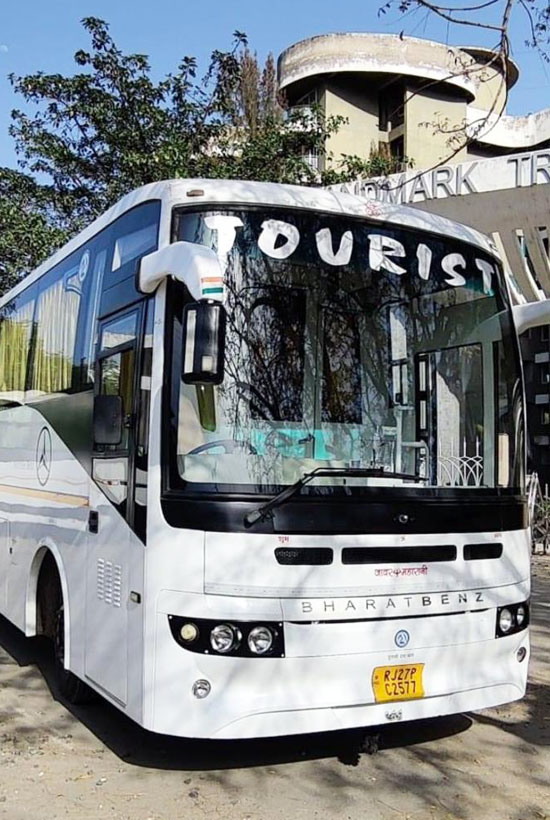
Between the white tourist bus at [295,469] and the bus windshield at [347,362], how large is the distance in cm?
1

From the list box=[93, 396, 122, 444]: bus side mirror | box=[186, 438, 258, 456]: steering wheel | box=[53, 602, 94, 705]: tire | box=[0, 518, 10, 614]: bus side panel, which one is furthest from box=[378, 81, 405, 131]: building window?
box=[186, 438, 258, 456]: steering wheel

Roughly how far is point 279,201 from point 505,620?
103 inches

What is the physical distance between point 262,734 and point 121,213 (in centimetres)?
309

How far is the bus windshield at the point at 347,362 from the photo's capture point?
14.4 ft

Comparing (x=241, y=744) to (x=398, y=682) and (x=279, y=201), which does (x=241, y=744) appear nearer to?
(x=398, y=682)

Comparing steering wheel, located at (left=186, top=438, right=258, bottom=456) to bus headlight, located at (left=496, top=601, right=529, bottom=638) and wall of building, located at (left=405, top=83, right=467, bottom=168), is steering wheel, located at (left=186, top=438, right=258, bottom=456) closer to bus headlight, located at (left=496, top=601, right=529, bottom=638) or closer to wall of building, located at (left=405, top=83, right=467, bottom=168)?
bus headlight, located at (left=496, top=601, right=529, bottom=638)

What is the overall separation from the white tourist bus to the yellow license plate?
11mm

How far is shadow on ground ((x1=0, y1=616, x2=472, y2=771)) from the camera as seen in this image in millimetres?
4957

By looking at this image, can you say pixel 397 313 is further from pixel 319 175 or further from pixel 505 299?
pixel 319 175

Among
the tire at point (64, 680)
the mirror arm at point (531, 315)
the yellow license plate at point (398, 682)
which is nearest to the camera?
the yellow license plate at point (398, 682)

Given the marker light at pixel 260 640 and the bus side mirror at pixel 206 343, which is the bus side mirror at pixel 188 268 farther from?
the marker light at pixel 260 640

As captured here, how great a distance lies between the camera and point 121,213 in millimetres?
5348

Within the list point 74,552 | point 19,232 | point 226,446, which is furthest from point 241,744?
point 19,232

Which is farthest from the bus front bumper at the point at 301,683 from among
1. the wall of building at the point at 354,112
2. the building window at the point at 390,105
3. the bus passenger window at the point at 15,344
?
the building window at the point at 390,105
